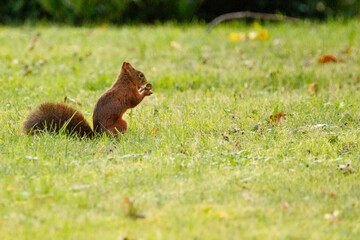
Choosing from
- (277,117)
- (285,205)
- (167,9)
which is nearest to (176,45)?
(167,9)

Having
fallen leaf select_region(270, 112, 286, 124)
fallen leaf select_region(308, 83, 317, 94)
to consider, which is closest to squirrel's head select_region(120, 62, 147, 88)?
fallen leaf select_region(270, 112, 286, 124)

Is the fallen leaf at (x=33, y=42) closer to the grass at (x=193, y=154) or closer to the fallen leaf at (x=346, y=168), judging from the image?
the grass at (x=193, y=154)

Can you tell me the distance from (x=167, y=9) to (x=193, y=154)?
23.8ft

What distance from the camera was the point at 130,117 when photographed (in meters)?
4.86

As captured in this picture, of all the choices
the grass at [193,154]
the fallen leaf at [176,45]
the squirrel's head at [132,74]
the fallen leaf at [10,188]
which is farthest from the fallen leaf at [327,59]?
the fallen leaf at [10,188]

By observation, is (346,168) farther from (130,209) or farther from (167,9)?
(167,9)

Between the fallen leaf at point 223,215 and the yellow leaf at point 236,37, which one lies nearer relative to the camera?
the fallen leaf at point 223,215

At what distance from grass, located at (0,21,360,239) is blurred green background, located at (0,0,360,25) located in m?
3.29

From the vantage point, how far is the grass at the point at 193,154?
294 centimetres

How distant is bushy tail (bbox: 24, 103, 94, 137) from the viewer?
428 centimetres

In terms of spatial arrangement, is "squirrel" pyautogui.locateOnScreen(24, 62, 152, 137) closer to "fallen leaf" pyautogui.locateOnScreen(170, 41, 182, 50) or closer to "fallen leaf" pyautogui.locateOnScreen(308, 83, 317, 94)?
"fallen leaf" pyautogui.locateOnScreen(308, 83, 317, 94)

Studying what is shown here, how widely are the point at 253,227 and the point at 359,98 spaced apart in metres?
3.14

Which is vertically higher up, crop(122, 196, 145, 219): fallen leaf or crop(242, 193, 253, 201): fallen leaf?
crop(122, 196, 145, 219): fallen leaf

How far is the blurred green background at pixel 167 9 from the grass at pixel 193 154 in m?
3.29
